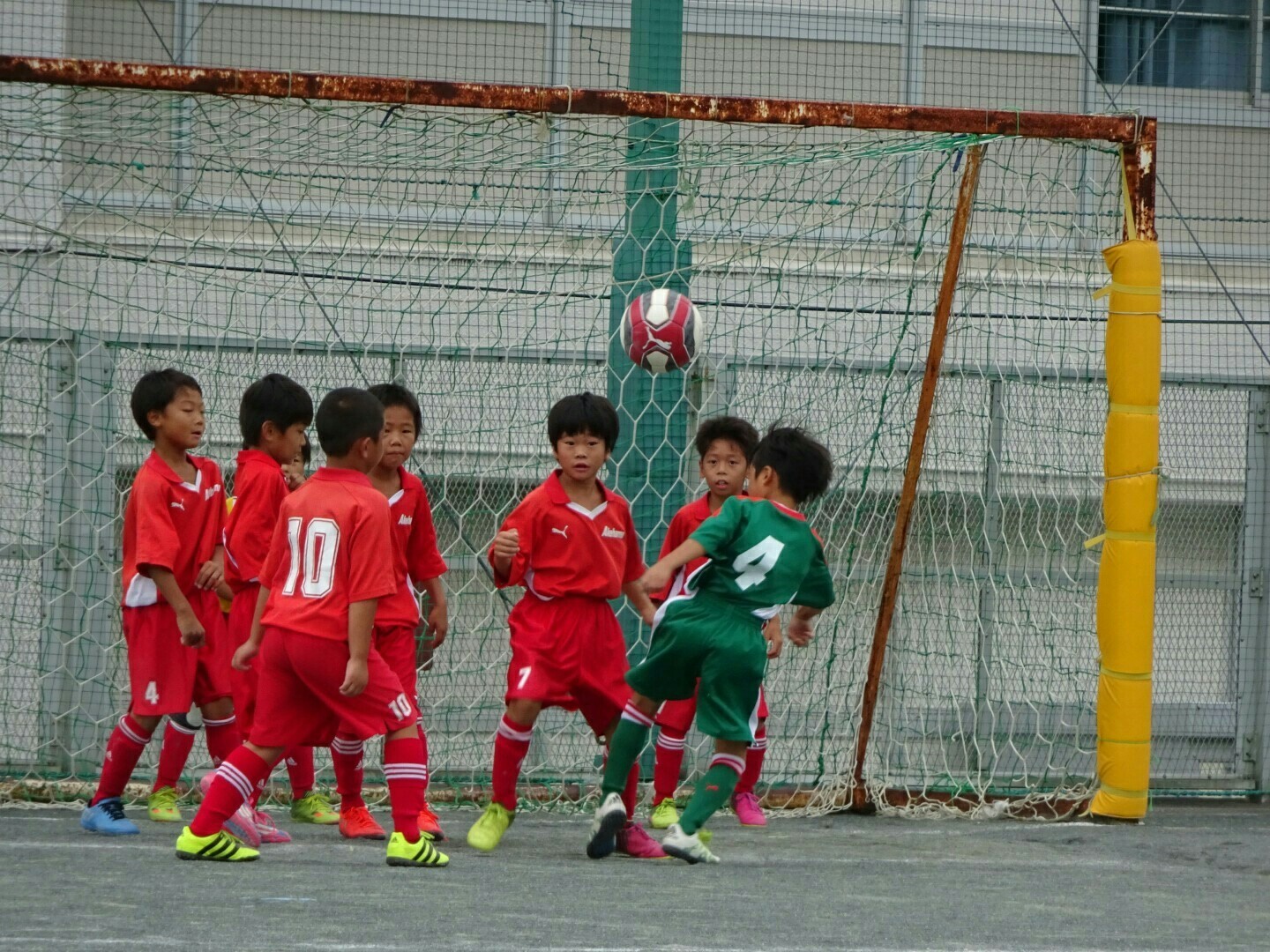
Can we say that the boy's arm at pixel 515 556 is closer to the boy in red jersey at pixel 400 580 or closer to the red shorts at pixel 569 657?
the red shorts at pixel 569 657

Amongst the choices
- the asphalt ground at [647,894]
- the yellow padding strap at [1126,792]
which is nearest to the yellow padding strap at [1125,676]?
the yellow padding strap at [1126,792]

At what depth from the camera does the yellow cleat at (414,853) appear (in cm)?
441

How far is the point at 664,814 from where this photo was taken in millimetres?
5605

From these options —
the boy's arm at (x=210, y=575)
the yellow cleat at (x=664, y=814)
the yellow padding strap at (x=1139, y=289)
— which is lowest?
the yellow cleat at (x=664, y=814)

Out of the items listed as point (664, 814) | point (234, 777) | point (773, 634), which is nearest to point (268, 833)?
point (234, 777)

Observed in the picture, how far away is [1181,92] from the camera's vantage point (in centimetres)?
986

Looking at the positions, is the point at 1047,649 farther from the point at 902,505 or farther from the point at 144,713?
the point at 144,713

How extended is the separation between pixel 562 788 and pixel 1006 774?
1908 millimetres

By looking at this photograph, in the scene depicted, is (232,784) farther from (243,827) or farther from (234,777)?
(243,827)

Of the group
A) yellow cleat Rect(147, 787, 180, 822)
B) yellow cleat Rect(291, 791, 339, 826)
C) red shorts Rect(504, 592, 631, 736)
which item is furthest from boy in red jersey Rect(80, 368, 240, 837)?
red shorts Rect(504, 592, 631, 736)

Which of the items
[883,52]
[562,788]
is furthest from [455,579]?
[883,52]

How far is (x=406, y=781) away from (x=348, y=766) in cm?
90

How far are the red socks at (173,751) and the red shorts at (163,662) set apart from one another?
0.20 meters

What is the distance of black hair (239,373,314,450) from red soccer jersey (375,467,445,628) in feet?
1.25
